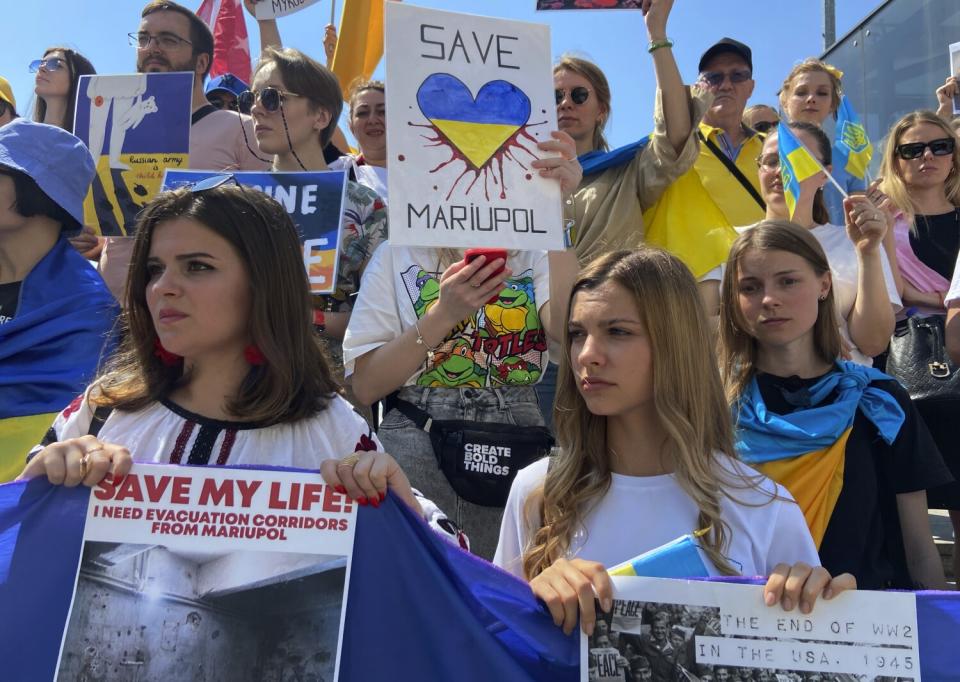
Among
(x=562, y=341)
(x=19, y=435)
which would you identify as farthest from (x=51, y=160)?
(x=562, y=341)

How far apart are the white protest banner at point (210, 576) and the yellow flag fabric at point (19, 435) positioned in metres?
1.25

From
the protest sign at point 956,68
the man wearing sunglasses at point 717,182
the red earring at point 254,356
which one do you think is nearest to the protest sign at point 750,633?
the red earring at point 254,356

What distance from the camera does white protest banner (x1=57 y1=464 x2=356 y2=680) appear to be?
1.67m

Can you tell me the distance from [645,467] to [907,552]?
3.02 feet

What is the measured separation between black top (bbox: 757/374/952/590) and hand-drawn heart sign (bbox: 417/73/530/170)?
1.25 meters

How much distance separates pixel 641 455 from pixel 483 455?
26.1 inches

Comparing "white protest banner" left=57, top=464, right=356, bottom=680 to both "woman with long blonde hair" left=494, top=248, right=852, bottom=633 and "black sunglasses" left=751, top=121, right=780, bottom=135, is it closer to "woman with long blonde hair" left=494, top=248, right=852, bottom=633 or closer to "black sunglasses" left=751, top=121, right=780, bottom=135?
"woman with long blonde hair" left=494, top=248, right=852, bottom=633

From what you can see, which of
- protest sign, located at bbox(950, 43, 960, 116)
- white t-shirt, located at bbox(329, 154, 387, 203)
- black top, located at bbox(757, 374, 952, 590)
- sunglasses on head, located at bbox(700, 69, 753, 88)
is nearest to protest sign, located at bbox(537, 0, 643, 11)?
white t-shirt, located at bbox(329, 154, 387, 203)

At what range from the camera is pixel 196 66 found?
4.73 m

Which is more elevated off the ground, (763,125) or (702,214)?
(763,125)

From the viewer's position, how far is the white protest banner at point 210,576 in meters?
1.67

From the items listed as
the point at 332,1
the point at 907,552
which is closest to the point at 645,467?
the point at 907,552

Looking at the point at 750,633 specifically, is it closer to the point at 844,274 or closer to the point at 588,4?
the point at 844,274

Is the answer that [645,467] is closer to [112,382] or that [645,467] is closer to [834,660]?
[834,660]
